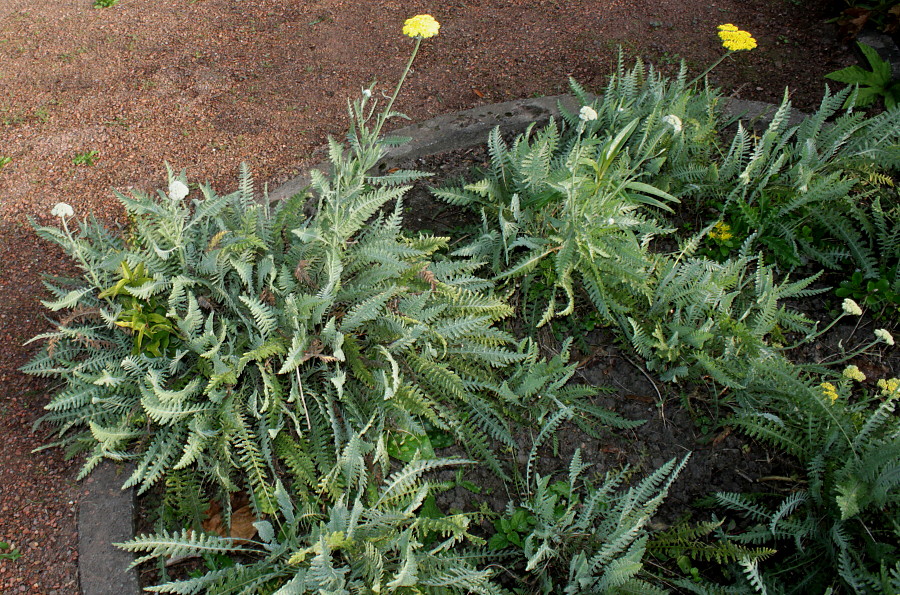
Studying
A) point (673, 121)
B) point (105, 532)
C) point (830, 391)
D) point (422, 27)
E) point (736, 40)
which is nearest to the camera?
point (105, 532)

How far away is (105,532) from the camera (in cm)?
217

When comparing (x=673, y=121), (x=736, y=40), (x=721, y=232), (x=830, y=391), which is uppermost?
(x=736, y=40)

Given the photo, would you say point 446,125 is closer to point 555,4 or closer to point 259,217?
point 259,217

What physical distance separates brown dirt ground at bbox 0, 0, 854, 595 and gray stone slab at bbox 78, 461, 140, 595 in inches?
29.2

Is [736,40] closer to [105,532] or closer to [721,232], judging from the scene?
[721,232]

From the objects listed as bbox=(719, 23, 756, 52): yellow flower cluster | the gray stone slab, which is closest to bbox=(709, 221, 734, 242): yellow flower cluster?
bbox=(719, 23, 756, 52): yellow flower cluster

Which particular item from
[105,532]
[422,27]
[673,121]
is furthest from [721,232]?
[105,532]

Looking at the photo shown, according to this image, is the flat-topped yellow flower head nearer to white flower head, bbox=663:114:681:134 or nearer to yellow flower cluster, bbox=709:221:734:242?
white flower head, bbox=663:114:681:134

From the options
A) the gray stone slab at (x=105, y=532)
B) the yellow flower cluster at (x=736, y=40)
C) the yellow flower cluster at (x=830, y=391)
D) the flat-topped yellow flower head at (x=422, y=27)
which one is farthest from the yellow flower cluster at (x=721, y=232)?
the gray stone slab at (x=105, y=532)

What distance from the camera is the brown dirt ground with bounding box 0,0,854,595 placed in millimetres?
3367

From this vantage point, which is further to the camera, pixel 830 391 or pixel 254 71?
pixel 254 71

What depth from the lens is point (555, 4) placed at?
15.6 feet

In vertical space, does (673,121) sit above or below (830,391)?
above

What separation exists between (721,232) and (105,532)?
9.73 ft
